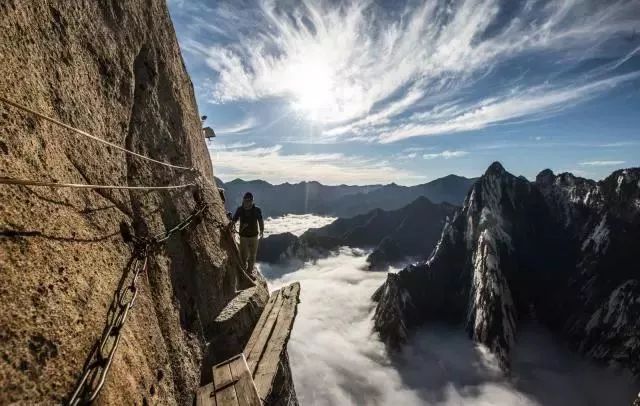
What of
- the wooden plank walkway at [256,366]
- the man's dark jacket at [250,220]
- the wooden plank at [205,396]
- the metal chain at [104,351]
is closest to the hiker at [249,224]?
the man's dark jacket at [250,220]

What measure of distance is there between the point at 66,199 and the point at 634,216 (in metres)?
106

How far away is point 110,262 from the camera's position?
224 inches

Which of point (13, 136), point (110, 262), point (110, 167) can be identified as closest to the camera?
point (13, 136)

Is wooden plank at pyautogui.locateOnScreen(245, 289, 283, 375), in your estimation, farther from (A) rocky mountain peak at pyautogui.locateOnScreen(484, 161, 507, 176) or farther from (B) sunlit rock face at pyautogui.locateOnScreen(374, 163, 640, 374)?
(A) rocky mountain peak at pyautogui.locateOnScreen(484, 161, 507, 176)

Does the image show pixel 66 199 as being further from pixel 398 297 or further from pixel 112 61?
pixel 398 297

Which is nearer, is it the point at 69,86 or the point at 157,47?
the point at 69,86

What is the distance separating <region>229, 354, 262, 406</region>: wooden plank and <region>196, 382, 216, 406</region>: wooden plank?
1.86 ft

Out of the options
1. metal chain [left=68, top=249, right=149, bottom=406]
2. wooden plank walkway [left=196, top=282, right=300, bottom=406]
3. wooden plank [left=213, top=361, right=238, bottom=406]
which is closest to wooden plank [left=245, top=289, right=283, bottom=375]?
wooden plank walkway [left=196, top=282, right=300, bottom=406]

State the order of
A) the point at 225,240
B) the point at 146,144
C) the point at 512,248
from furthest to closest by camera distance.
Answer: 1. the point at 512,248
2. the point at 225,240
3. the point at 146,144

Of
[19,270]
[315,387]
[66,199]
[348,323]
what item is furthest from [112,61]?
[348,323]

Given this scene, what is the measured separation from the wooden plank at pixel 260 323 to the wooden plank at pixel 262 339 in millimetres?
71

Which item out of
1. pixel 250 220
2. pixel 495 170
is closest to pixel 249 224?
pixel 250 220

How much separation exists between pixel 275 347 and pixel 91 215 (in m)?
6.39

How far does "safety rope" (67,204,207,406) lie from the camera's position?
408cm
